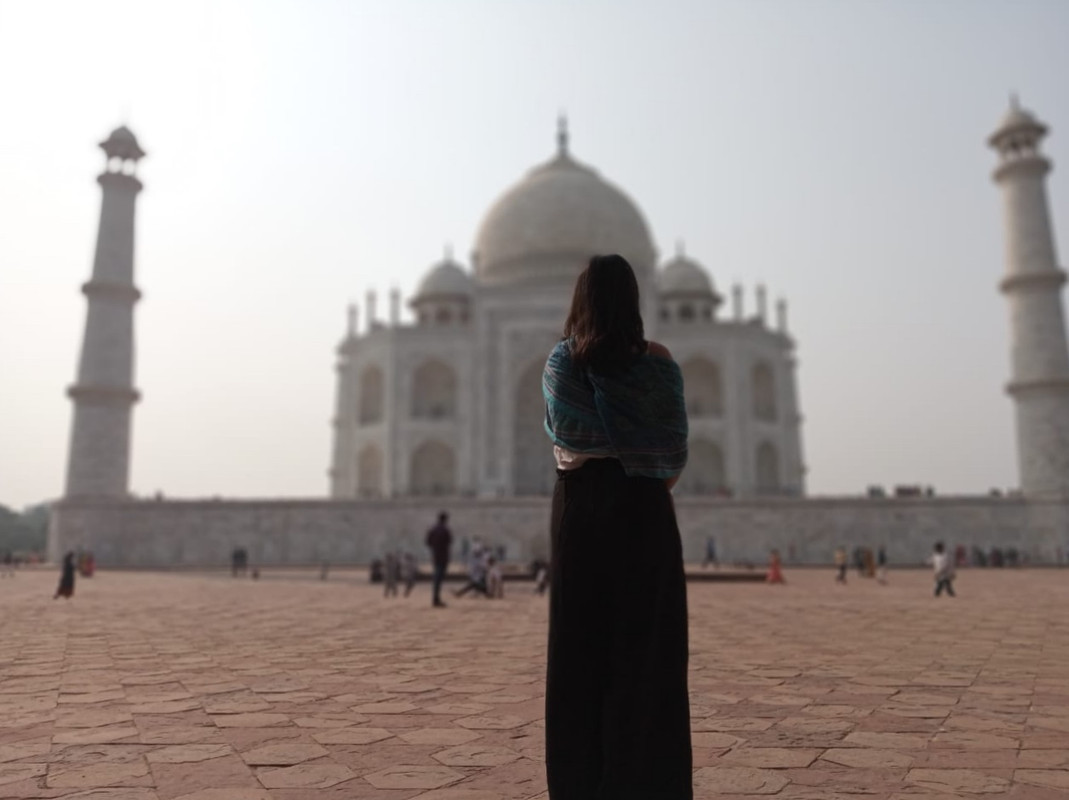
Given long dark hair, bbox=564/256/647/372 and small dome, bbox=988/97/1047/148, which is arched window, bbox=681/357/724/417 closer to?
small dome, bbox=988/97/1047/148

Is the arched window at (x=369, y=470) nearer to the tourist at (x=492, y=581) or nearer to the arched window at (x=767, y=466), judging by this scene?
the arched window at (x=767, y=466)

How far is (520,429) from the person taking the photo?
33.0 meters

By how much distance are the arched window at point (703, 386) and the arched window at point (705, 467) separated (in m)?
1.36

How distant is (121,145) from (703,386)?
22.4m

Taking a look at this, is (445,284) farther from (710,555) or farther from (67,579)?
(67,579)

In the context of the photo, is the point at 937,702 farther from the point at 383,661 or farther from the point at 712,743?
the point at 383,661

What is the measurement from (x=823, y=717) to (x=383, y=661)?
2803mm

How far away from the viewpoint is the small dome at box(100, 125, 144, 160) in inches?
1037

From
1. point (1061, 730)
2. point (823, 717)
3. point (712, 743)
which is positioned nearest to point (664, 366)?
point (712, 743)

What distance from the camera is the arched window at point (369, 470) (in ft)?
112

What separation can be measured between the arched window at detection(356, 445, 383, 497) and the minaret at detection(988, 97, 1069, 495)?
22.1m

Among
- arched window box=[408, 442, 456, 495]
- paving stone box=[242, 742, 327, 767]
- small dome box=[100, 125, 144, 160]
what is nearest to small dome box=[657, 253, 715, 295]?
arched window box=[408, 442, 456, 495]

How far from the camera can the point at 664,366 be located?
235 centimetres

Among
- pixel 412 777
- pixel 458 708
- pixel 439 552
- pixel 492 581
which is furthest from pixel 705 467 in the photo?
pixel 412 777
